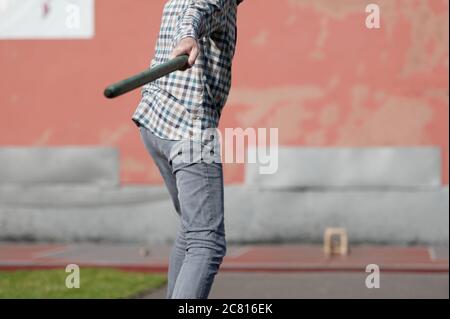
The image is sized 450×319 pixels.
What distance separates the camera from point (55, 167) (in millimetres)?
11039

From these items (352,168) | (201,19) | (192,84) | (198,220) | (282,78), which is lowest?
(198,220)

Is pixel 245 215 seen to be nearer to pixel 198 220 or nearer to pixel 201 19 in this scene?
pixel 198 220

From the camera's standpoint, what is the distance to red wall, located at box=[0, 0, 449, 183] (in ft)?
34.3

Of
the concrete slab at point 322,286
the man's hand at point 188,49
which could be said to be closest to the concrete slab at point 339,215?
the concrete slab at point 322,286

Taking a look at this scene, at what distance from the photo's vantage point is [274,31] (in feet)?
35.1

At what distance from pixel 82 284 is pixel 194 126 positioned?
13.5 feet

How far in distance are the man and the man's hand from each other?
74 mm

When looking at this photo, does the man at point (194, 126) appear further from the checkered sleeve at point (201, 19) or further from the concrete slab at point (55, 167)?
the concrete slab at point (55, 167)

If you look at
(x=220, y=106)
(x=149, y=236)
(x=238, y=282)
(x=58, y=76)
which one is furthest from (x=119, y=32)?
(x=220, y=106)

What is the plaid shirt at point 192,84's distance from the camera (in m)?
3.70

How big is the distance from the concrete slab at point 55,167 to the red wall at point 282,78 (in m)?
0.11

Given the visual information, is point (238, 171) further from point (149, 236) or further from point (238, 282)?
point (238, 282)

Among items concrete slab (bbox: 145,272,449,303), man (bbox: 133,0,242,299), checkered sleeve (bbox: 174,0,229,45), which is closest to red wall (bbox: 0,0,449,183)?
concrete slab (bbox: 145,272,449,303)

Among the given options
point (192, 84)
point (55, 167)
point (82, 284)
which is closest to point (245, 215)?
point (55, 167)
